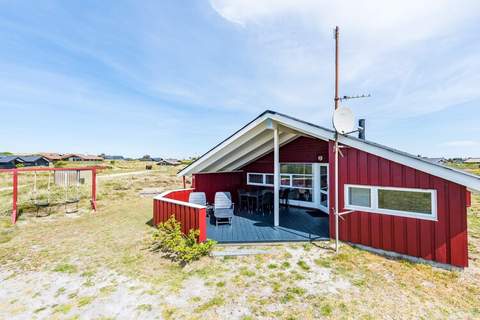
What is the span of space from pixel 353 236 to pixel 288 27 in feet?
23.1

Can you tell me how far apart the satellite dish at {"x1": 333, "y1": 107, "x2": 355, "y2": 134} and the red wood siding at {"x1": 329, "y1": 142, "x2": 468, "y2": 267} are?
695mm

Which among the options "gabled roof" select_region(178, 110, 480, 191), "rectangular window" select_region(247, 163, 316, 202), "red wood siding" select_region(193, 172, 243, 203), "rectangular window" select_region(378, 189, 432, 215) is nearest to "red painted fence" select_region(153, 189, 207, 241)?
"red wood siding" select_region(193, 172, 243, 203)

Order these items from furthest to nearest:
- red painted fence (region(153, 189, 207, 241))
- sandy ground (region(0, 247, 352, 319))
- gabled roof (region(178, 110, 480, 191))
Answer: red painted fence (region(153, 189, 207, 241))
gabled roof (region(178, 110, 480, 191))
sandy ground (region(0, 247, 352, 319))

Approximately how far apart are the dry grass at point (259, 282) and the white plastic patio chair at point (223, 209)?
2.23 metres

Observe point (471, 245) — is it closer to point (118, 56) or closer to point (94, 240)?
point (94, 240)

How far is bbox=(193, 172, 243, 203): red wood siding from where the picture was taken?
9602mm

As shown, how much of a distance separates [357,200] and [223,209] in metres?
4.29

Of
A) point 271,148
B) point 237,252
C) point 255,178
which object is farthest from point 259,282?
point 255,178

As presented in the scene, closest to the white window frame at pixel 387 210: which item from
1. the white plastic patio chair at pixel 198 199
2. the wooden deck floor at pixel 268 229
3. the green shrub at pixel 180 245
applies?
the wooden deck floor at pixel 268 229

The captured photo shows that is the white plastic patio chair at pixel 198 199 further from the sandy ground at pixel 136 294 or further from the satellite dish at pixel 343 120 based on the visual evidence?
the satellite dish at pixel 343 120

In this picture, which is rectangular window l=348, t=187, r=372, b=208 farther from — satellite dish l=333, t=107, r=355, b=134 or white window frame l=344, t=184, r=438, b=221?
satellite dish l=333, t=107, r=355, b=134

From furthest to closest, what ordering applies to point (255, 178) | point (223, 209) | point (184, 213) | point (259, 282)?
point (255, 178) → point (223, 209) → point (184, 213) → point (259, 282)

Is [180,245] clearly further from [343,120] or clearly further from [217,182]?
[343,120]

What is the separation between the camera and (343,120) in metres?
5.30
